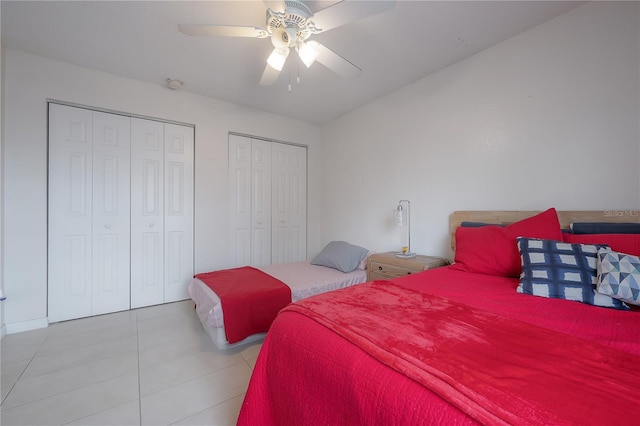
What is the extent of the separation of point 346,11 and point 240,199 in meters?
2.67

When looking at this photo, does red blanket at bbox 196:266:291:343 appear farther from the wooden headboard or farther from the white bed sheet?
the wooden headboard

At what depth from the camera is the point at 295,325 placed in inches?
41.4

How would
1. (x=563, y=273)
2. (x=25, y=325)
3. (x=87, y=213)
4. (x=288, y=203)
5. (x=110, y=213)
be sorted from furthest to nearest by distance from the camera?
(x=288, y=203)
(x=110, y=213)
(x=87, y=213)
(x=25, y=325)
(x=563, y=273)

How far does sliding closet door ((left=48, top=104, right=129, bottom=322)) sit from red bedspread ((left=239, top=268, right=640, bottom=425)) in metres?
2.56

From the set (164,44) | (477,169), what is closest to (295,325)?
(477,169)

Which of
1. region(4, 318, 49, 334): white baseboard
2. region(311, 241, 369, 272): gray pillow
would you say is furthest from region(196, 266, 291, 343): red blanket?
region(4, 318, 49, 334): white baseboard

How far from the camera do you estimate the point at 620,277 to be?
3.83ft

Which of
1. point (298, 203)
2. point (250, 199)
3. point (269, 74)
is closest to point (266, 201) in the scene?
point (250, 199)

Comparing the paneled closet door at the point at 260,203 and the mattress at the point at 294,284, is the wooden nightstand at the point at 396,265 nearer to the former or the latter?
the mattress at the point at 294,284

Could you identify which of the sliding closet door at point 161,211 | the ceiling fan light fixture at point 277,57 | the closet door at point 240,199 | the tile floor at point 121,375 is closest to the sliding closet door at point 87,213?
the sliding closet door at point 161,211

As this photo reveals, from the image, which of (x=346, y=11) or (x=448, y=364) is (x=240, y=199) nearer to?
(x=346, y=11)

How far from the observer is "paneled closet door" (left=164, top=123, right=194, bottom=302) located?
3094mm

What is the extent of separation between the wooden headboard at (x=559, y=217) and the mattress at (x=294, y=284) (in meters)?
1.14

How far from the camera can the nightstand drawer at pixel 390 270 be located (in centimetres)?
243
